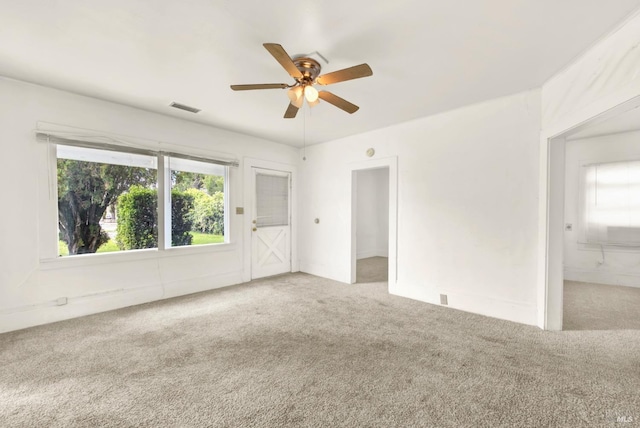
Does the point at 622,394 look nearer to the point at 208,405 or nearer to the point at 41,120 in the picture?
the point at 208,405

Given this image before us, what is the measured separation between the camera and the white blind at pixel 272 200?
5079mm

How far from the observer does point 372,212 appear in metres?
7.68

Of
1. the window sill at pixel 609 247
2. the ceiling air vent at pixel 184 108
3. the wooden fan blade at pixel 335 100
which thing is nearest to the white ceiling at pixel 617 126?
the window sill at pixel 609 247

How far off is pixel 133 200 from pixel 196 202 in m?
0.85

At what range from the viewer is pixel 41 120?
3010mm

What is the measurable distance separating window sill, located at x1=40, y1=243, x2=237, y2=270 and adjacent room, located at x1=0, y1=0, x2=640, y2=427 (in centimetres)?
3

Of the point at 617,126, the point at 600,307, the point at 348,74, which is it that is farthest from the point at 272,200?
the point at 617,126

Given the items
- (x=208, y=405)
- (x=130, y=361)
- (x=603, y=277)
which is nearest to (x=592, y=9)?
(x=208, y=405)

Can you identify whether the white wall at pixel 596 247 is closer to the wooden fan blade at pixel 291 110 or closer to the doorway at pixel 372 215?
the doorway at pixel 372 215

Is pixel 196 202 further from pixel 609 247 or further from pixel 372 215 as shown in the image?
pixel 609 247

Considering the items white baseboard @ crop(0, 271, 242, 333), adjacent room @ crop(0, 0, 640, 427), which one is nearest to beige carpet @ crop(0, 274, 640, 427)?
adjacent room @ crop(0, 0, 640, 427)

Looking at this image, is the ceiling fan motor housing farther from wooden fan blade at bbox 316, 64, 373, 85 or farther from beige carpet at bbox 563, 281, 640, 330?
beige carpet at bbox 563, 281, 640, 330

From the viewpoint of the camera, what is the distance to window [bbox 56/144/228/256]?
10.7 feet

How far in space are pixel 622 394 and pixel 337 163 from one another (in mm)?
4240
